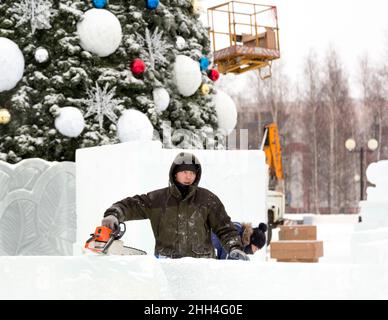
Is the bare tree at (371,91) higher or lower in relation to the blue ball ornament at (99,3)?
higher

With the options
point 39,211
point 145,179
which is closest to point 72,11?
point 39,211

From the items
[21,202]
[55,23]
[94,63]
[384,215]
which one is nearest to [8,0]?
[55,23]

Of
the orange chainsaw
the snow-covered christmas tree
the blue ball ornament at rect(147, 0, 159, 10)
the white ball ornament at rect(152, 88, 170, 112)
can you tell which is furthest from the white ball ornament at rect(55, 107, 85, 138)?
the orange chainsaw

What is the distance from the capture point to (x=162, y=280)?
3.60 metres

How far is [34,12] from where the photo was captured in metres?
12.1

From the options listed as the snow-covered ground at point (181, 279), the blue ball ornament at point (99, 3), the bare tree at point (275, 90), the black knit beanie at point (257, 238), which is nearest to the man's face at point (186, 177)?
the black knit beanie at point (257, 238)

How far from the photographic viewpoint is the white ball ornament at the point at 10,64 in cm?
1167

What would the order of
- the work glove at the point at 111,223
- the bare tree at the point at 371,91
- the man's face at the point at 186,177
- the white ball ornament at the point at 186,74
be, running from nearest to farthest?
the work glove at the point at 111,223, the man's face at the point at 186,177, the white ball ornament at the point at 186,74, the bare tree at the point at 371,91

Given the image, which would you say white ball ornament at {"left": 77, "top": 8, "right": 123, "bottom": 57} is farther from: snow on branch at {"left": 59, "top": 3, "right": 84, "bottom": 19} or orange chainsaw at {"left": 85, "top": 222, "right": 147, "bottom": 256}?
orange chainsaw at {"left": 85, "top": 222, "right": 147, "bottom": 256}

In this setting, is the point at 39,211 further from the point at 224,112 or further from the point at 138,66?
the point at 224,112

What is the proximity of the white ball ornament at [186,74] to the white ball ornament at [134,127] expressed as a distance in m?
1.45

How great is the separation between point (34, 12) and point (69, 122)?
192 cm

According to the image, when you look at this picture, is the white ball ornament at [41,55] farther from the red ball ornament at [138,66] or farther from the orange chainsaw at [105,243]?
the orange chainsaw at [105,243]

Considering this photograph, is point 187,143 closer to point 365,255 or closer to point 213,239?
point 213,239
